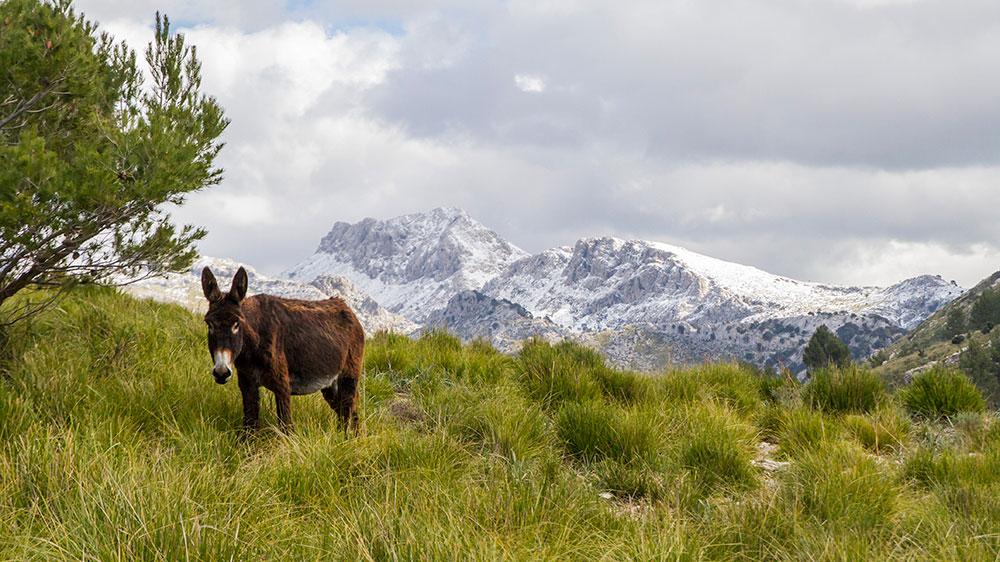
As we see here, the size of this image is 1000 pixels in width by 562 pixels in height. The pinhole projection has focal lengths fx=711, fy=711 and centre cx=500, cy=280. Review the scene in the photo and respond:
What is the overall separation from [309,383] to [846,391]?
26.4 ft

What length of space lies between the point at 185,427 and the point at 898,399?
32.0 feet

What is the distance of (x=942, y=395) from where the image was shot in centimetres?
1017

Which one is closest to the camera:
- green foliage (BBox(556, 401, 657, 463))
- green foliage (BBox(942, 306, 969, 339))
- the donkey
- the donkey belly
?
the donkey

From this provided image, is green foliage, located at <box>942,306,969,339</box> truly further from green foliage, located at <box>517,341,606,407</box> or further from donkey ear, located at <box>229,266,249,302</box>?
donkey ear, located at <box>229,266,249,302</box>

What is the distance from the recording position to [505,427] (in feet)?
22.3

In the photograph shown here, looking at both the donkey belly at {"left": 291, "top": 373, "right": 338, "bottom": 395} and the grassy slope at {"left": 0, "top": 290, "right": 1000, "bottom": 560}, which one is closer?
the grassy slope at {"left": 0, "top": 290, "right": 1000, "bottom": 560}

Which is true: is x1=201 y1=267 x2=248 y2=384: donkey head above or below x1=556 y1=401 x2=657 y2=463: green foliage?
above

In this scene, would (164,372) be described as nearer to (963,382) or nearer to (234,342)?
(234,342)

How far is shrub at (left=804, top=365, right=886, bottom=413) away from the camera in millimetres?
10344

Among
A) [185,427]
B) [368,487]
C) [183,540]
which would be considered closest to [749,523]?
[368,487]

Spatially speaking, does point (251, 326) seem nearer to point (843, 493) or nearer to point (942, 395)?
point (843, 493)

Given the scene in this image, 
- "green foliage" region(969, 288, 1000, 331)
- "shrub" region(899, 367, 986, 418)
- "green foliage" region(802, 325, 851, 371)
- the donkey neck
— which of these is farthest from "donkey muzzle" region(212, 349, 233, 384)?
"green foliage" region(969, 288, 1000, 331)

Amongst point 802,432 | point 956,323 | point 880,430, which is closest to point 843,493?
point 802,432

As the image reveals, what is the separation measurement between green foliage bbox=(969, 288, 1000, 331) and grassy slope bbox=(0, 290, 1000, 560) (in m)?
145
